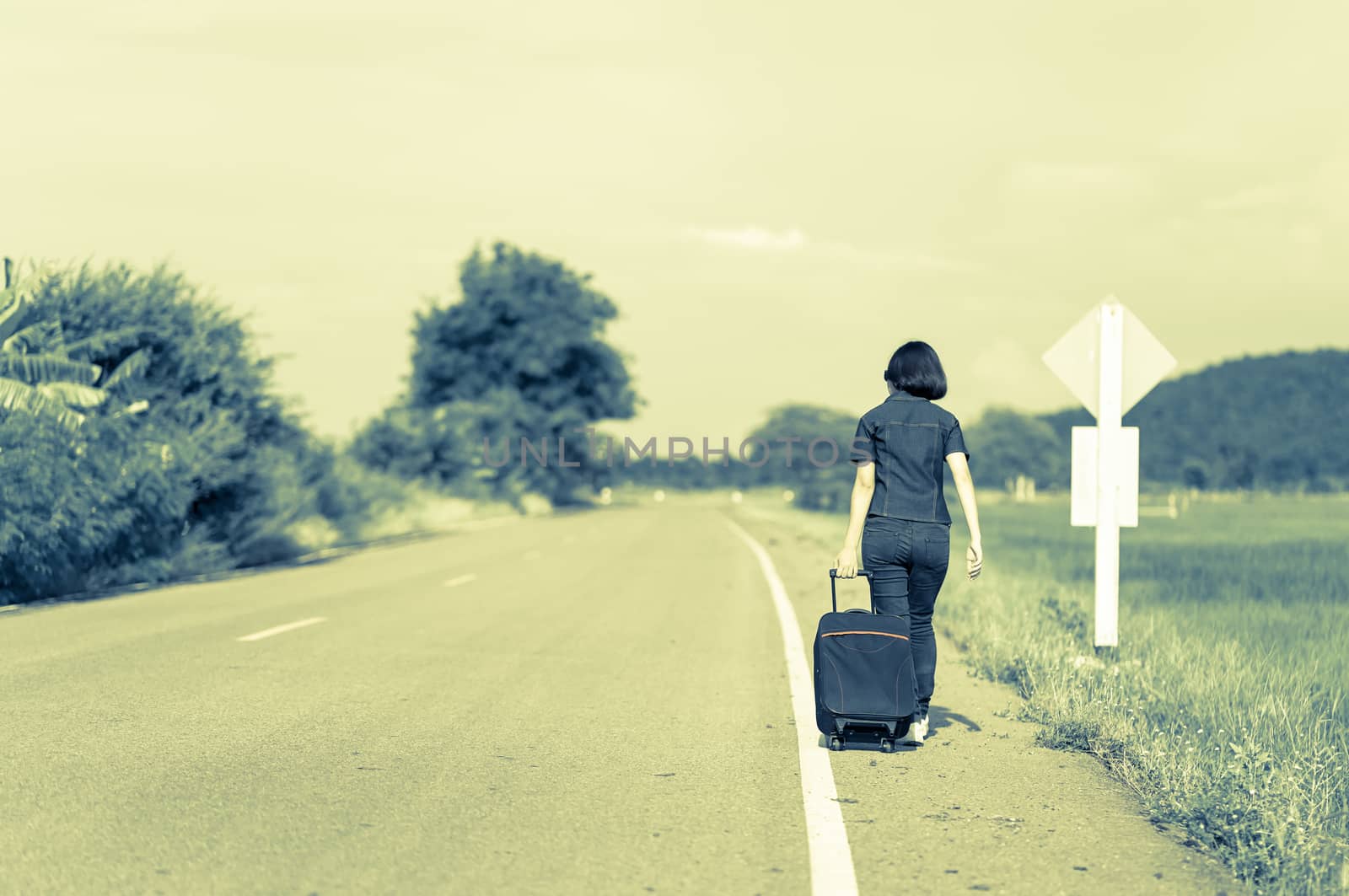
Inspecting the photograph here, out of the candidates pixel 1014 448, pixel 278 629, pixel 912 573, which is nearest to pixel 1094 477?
pixel 912 573

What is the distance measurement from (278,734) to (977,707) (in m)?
4.29

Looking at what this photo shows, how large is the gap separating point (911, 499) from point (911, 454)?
0.24 m

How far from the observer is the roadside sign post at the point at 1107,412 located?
884cm

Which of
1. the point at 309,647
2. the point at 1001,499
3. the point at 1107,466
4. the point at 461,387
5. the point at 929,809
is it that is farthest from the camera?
the point at 1001,499

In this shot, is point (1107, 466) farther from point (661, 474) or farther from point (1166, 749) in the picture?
point (661, 474)

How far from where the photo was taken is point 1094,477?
8.86 m

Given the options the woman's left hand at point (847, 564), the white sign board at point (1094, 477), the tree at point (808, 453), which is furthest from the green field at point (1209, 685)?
the tree at point (808, 453)

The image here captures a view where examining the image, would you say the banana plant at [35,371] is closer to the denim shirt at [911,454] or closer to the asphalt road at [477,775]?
the asphalt road at [477,775]

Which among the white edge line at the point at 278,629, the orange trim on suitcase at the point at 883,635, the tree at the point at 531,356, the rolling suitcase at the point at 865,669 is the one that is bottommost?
the white edge line at the point at 278,629

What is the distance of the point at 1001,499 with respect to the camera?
78500 mm

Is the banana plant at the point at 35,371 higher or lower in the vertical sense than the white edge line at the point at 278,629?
higher

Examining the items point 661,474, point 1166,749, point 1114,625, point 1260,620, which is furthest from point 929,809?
point 661,474

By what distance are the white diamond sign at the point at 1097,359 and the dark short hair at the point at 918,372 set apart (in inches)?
112

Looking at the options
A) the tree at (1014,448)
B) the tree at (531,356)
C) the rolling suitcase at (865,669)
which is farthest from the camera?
the tree at (1014,448)
